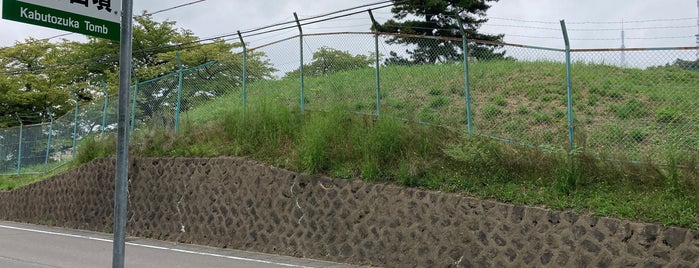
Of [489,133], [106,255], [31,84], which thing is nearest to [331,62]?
[489,133]

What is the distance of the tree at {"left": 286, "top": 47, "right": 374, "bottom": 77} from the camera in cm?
1351

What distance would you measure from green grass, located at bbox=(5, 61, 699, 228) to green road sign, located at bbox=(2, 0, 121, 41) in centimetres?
661

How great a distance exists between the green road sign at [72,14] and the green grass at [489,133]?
6.61m

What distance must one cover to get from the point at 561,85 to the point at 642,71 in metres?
1.67

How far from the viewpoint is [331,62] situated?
46.6 ft

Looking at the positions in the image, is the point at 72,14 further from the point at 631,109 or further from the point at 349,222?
the point at 631,109

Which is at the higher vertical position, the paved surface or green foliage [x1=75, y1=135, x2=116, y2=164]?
green foliage [x1=75, y1=135, x2=116, y2=164]

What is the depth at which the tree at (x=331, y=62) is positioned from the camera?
13.5 m

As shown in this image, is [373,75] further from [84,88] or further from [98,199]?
[84,88]

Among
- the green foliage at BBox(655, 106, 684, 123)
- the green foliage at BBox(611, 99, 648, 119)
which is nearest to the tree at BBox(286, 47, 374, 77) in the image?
the green foliage at BBox(611, 99, 648, 119)

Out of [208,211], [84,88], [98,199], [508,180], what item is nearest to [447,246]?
[508,180]

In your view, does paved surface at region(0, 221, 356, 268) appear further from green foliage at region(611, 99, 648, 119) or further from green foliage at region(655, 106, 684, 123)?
green foliage at region(655, 106, 684, 123)

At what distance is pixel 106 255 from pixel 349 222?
16.6 feet

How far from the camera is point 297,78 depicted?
48.7ft
